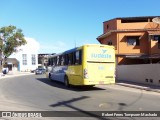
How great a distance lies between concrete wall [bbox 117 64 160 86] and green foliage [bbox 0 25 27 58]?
33333 mm

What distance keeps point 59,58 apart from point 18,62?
6673cm

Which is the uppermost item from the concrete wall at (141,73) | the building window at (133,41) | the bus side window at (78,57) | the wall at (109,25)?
the wall at (109,25)

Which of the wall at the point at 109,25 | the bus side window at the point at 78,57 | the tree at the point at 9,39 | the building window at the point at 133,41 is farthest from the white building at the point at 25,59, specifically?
the bus side window at the point at 78,57

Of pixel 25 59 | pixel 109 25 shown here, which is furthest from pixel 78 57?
pixel 25 59

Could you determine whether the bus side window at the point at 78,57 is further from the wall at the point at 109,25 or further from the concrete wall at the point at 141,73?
the wall at the point at 109,25

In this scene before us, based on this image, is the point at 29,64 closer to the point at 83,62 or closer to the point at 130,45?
the point at 130,45

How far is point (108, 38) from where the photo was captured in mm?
42844

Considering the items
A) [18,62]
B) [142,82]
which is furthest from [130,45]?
[18,62]

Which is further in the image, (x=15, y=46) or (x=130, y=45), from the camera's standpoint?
(x=15, y=46)

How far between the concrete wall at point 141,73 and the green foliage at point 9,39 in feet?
109

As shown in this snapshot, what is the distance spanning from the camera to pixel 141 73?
2581cm

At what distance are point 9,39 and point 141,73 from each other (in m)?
39.5

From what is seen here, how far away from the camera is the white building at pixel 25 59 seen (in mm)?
A: 89375

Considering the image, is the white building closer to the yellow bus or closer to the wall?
the wall
